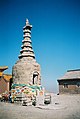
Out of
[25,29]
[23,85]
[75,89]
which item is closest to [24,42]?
[25,29]

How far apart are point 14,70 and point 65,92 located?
1500 centimetres

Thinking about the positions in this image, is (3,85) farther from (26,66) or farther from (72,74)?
(72,74)

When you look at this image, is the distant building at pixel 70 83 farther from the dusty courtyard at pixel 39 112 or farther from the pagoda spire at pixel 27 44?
the dusty courtyard at pixel 39 112

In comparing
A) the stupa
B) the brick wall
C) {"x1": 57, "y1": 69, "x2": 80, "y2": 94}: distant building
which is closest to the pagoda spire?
the stupa

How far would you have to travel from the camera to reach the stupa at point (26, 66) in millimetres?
20188

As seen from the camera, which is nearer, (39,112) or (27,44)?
(39,112)

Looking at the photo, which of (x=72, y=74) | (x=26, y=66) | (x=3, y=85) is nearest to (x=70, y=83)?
(x=72, y=74)

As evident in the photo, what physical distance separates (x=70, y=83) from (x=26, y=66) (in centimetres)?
1436

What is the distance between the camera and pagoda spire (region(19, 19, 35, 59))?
22.1 metres

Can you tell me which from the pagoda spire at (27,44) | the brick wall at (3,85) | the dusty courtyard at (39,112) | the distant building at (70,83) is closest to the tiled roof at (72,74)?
the distant building at (70,83)

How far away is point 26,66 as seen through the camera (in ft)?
67.0

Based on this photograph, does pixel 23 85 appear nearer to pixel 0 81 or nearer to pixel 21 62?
pixel 21 62

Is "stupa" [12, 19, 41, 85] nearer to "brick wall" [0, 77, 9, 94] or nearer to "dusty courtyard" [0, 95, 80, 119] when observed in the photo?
"dusty courtyard" [0, 95, 80, 119]

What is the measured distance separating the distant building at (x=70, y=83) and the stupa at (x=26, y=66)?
1150 centimetres
